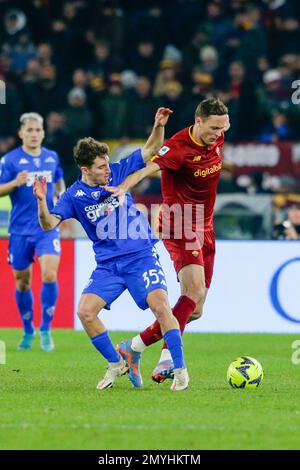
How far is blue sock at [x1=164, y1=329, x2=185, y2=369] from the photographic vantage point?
8.34m

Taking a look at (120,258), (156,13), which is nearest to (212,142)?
(120,258)

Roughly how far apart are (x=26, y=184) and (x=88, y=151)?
394cm

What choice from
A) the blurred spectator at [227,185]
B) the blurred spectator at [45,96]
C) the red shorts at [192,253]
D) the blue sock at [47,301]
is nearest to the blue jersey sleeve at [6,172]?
the blue sock at [47,301]

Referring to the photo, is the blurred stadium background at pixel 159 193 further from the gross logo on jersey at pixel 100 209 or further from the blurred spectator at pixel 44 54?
the gross logo on jersey at pixel 100 209

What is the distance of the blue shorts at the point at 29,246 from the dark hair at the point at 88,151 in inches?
146

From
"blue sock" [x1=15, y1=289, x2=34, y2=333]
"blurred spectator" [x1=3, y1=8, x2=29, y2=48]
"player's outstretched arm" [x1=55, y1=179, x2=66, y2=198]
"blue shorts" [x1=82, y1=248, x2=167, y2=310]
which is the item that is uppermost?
"blurred spectator" [x1=3, y1=8, x2=29, y2=48]

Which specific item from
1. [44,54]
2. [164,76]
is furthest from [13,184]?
[44,54]

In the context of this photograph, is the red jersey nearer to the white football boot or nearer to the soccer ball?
the soccer ball

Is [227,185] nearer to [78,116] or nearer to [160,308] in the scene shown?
[78,116]

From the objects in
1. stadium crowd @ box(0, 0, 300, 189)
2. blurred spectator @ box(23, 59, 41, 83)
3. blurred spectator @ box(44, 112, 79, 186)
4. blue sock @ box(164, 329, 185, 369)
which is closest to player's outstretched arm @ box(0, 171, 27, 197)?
blue sock @ box(164, 329, 185, 369)

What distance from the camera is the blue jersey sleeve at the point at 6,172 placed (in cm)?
1220

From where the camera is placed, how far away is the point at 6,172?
12.2 meters

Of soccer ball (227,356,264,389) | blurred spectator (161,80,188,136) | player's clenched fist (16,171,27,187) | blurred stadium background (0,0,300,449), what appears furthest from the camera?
blurred spectator (161,80,188,136)

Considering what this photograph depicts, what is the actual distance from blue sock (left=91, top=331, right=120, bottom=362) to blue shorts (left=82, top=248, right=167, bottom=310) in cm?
24
